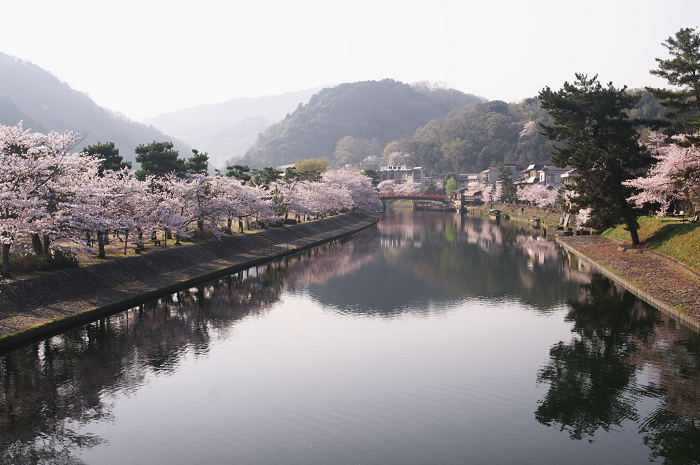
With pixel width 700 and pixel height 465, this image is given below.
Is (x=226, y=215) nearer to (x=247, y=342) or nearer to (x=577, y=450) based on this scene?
(x=247, y=342)

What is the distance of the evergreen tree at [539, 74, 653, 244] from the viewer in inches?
1583

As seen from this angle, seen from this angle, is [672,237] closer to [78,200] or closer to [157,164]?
[78,200]

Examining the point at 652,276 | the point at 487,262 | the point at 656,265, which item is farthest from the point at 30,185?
the point at 656,265

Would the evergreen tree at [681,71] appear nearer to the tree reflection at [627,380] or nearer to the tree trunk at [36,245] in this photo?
the tree reflection at [627,380]

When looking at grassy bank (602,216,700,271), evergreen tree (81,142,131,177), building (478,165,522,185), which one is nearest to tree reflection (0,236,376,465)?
evergreen tree (81,142,131,177)

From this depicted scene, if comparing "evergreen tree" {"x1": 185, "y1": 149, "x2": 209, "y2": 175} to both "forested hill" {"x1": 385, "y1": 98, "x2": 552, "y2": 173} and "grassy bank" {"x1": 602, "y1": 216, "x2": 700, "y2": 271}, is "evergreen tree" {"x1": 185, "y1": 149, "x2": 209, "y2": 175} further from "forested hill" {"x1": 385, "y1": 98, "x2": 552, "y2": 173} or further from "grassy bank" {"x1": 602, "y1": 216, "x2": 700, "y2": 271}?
"forested hill" {"x1": 385, "y1": 98, "x2": 552, "y2": 173}

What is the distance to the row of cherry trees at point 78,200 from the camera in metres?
25.2

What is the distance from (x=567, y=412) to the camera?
595 inches

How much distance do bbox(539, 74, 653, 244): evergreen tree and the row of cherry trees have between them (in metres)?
29.7

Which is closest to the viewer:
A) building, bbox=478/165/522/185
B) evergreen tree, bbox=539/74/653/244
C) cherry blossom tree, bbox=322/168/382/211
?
evergreen tree, bbox=539/74/653/244

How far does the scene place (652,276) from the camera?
104 ft

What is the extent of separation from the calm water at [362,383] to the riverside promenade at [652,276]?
0.89 metres

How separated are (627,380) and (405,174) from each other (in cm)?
14995

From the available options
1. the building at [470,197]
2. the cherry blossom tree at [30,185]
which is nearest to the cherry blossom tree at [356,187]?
the building at [470,197]
